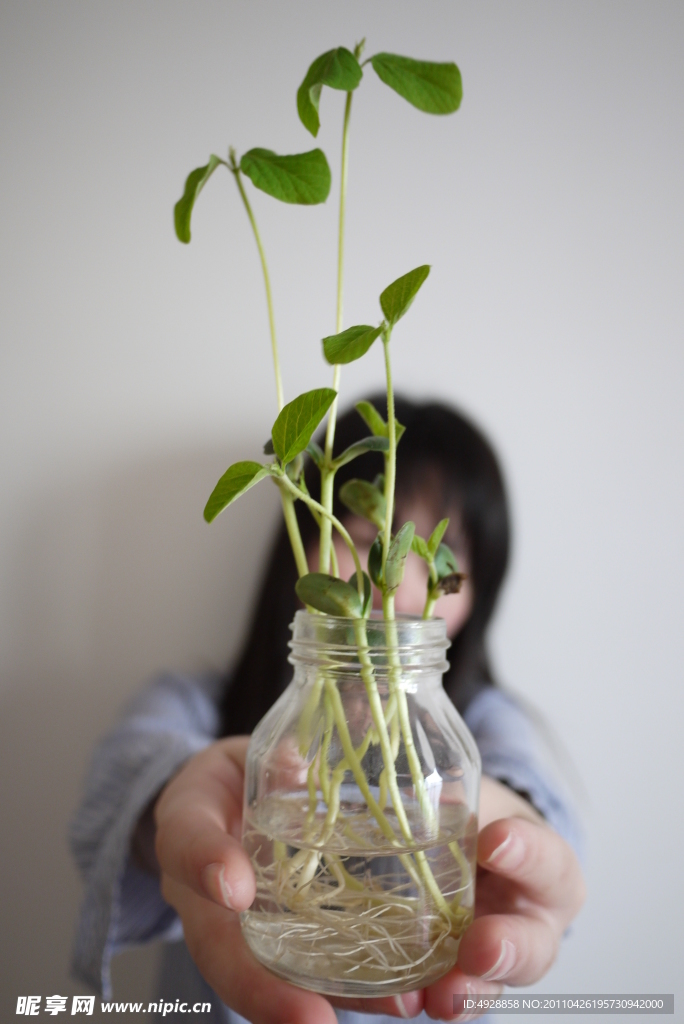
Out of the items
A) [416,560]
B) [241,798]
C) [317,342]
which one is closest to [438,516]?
[416,560]

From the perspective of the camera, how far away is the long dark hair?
60 centimetres

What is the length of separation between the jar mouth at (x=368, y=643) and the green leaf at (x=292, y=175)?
0.52 feet

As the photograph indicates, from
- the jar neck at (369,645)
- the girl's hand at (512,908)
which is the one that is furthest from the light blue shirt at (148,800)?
the jar neck at (369,645)

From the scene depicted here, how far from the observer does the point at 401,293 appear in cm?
22

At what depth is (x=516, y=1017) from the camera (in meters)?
0.58

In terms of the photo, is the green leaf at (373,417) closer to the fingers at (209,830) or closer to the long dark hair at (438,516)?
the fingers at (209,830)

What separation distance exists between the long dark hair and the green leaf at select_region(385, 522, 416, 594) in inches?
14.4

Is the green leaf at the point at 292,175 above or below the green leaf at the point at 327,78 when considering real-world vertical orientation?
below

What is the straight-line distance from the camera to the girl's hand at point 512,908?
0.25 metres

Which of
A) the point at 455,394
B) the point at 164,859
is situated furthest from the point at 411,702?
the point at 455,394

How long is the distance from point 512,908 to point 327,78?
1.26 ft

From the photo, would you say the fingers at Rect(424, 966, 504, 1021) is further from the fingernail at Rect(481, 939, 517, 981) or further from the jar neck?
the jar neck

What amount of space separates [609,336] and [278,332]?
0.30 metres

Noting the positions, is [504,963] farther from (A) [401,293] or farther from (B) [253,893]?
(A) [401,293]
